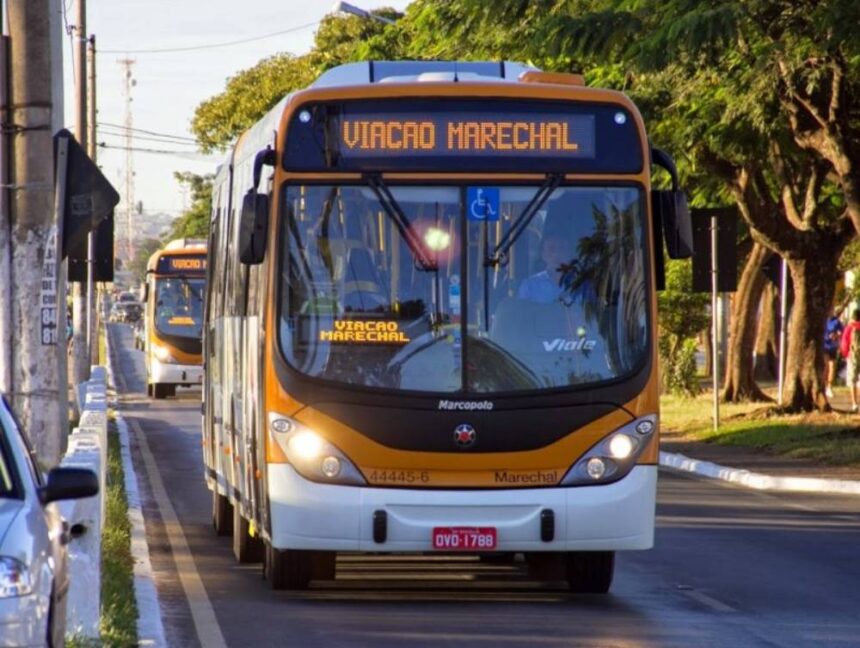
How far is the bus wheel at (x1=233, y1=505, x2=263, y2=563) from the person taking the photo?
1519 cm

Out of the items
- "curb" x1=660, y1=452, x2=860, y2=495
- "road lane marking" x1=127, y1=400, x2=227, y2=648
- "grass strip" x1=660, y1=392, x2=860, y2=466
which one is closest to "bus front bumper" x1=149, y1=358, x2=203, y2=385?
"grass strip" x1=660, y1=392, x2=860, y2=466

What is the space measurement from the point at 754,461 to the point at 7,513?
1964 centimetres

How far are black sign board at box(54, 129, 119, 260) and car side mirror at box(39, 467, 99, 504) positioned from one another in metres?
5.63

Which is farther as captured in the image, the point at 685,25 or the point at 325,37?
the point at 325,37

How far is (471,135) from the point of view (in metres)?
13.1

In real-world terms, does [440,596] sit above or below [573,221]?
below

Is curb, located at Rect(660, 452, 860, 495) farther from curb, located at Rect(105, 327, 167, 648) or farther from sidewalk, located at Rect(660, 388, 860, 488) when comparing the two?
curb, located at Rect(105, 327, 167, 648)

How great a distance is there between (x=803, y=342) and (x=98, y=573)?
23660 mm

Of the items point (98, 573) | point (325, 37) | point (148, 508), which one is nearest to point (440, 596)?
point (98, 573)

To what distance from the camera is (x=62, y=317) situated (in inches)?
583

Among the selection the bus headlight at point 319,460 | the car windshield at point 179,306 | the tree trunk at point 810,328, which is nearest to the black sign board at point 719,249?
the tree trunk at point 810,328

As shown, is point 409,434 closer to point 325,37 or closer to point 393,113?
point 393,113

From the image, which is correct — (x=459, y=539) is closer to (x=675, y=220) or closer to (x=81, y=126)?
(x=675, y=220)

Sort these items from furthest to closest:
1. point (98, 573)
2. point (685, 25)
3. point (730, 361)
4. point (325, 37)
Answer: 1. point (325, 37)
2. point (730, 361)
3. point (685, 25)
4. point (98, 573)
